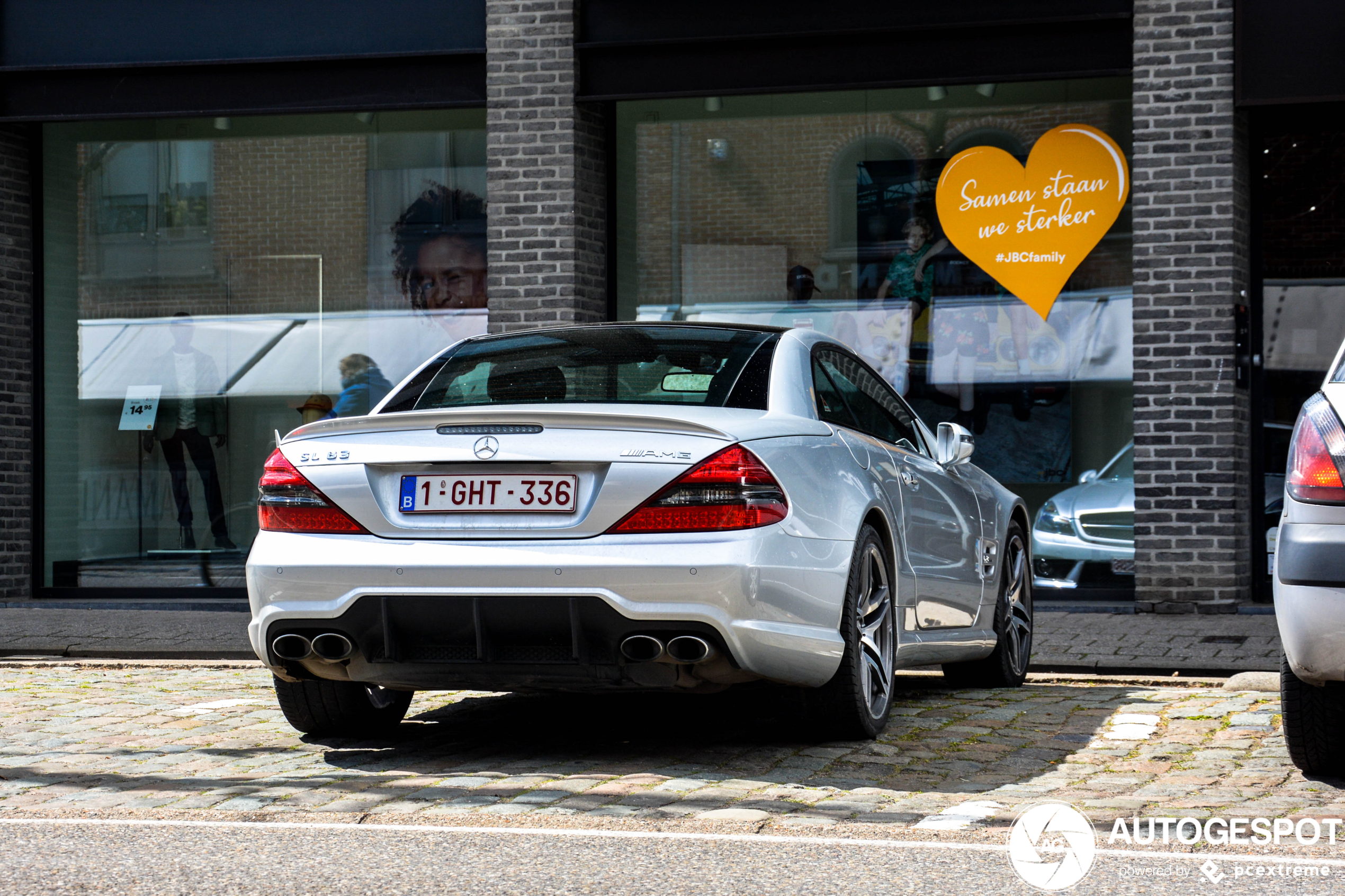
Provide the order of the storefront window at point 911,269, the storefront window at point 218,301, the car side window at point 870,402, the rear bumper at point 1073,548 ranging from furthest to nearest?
the storefront window at point 218,301
the storefront window at point 911,269
the rear bumper at point 1073,548
the car side window at point 870,402

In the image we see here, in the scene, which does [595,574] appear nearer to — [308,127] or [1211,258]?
[1211,258]

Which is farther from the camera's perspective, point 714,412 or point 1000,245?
point 1000,245

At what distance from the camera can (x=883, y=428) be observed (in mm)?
6715

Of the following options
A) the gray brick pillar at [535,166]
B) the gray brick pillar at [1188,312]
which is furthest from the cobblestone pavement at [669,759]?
the gray brick pillar at [535,166]

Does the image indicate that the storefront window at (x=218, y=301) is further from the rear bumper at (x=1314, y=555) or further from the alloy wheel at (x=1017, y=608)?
the rear bumper at (x=1314, y=555)

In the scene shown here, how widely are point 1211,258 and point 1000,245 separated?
1.59 m

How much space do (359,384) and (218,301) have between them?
1305 mm

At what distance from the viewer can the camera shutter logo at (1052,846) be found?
13.0ft

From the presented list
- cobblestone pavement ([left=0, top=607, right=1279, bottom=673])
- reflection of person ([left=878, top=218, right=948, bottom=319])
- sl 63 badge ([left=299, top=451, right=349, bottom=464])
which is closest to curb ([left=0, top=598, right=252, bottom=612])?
cobblestone pavement ([left=0, top=607, right=1279, bottom=673])

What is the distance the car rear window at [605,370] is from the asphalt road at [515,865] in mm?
1782

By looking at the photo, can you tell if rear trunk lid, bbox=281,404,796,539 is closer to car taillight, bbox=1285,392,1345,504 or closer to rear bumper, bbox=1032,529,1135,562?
car taillight, bbox=1285,392,1345,504

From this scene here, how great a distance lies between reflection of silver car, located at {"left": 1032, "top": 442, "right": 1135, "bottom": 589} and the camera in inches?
453

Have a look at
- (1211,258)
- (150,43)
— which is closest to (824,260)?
(1211,258)

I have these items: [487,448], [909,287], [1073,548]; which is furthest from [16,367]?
[487,448]
